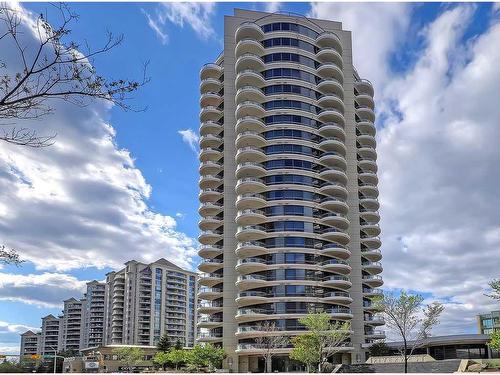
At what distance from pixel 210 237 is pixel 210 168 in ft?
34.1

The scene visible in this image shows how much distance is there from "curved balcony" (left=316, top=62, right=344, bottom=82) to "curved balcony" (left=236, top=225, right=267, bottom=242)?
81.3 feet

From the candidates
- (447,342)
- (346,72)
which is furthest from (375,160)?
(447,342)

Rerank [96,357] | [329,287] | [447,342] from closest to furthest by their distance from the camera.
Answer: [329,287] < [447,342] < [96,357]

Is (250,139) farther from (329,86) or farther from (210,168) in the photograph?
(329,86)

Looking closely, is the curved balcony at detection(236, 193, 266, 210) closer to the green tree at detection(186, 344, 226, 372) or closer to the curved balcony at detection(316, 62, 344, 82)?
the green tree at detection(186, 344, 226, 372)

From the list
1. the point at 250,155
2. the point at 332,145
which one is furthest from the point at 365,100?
the point at 250,155

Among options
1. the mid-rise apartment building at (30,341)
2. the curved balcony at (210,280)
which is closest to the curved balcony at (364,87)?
the curved balcony at (210,280)

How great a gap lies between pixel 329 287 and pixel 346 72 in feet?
113

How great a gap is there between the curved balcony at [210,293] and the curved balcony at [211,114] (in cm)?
2524

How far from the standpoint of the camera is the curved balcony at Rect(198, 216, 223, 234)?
3041 inches

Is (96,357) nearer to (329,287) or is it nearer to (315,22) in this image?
(329,287)

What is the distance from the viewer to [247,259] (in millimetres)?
69750

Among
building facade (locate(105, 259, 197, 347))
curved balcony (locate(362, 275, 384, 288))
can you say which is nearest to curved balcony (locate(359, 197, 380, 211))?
curved balcony (locate(362, 275, 384, 288))

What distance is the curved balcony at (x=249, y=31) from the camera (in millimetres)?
76925
